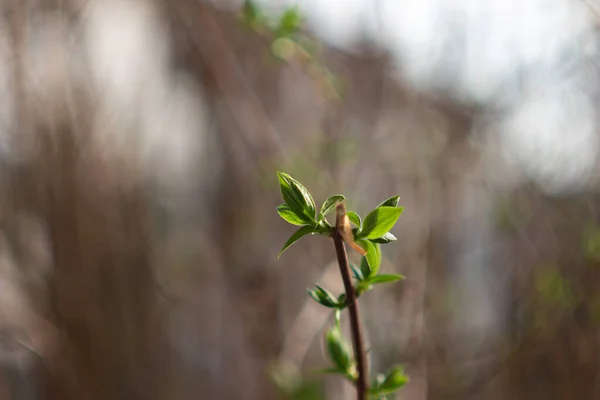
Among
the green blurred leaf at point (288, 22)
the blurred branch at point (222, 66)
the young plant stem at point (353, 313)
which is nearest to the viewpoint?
the young plant stem at point (353, 313)

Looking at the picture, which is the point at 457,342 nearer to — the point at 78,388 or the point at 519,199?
the point at 519,199

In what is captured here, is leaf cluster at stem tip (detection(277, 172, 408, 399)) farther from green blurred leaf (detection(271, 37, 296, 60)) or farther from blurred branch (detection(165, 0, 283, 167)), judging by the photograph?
blurred branch (detection(165, 0, 283, 167))

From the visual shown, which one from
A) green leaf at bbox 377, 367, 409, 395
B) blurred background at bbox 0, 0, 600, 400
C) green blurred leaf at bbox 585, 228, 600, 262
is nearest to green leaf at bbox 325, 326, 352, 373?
green leaf at bbox 377, 367, 409, 395

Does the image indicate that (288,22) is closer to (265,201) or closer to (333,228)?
(333,228)

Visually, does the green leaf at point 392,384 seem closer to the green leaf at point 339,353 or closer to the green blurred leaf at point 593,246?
the green leaf at point 339,353

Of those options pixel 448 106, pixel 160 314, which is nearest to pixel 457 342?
pixel 448 106

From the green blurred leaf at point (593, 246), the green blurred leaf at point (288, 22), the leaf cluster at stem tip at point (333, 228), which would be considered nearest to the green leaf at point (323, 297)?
the leaf cluster at stem tip at point (333, 228)

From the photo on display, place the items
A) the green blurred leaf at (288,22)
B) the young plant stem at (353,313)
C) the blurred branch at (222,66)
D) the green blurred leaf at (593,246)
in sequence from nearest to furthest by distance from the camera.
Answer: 1. the young plant stem at (353,313)
2. the green blurred leaf at (288,22)
3. the green blurred leaf at (593,246)
4. the blurred branch at (222,66)

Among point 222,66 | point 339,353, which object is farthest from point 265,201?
point 339,353
